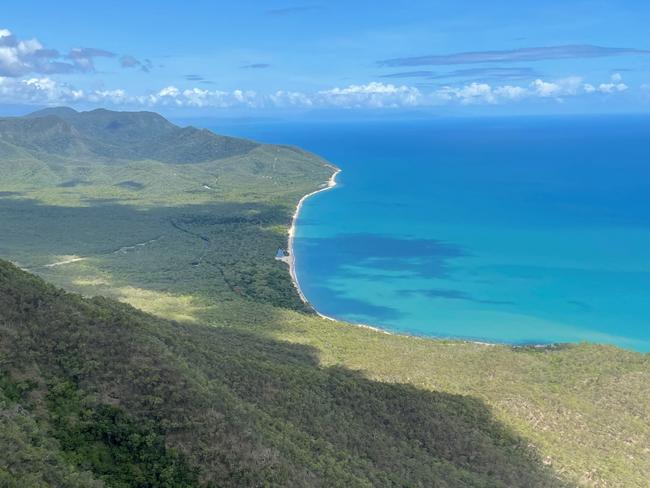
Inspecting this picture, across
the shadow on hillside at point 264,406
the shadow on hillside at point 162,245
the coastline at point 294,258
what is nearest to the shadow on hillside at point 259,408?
the shadow on hillside at point 264,406

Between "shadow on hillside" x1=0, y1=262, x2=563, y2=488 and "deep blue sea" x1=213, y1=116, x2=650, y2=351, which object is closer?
"shadow on hillside" x1=0, y1=262, x2=563, y2=488

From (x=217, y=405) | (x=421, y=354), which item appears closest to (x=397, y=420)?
(x=217, y=405)

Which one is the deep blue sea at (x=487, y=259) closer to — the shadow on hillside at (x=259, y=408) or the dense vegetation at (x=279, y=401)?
the dense vegetation at (x=279, y=401)

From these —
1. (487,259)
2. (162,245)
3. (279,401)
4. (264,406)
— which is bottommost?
(487,259)

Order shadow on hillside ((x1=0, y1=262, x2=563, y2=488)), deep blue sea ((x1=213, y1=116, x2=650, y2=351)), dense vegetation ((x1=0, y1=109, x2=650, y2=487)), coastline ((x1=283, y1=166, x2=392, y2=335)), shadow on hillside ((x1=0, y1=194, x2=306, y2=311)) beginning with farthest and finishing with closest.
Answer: shadow on hillside ((x1=0, y1=194, x2=306, y2=311)), deep blue sea ((x1=213, y1=116, x2=650, y2=351)), coastline ((x1=283, y1=166, x2=392, y2=335)), shadow on hillside ((x1=0, y1=262, x2=563, y2=488)), dense vegetation ((x1=0, y1=109, x2=650, y2=487))

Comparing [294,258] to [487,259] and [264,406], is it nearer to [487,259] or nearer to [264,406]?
[487,259]

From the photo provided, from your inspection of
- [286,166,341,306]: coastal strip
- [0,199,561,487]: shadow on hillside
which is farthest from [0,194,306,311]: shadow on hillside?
[0,199,561,487]: shadow on hillside

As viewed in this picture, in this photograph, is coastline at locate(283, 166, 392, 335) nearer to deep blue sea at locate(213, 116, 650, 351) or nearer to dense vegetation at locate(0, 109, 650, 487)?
deep blue sea at locate(213, 116, 650, 351)

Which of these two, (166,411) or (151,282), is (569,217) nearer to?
(151,282)

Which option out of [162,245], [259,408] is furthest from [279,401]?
[162,245]

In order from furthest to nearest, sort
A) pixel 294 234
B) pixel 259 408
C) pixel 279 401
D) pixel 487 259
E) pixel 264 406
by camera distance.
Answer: pixel 294 234, pixel 487 259, pixel 279 401, pixel 264 406, pixel 259 408

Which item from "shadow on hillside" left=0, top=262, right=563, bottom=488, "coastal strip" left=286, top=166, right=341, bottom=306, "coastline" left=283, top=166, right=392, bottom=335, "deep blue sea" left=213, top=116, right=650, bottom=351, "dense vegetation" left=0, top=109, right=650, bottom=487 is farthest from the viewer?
"coastal strip" left=286, top=166, right=341, bottom=306
